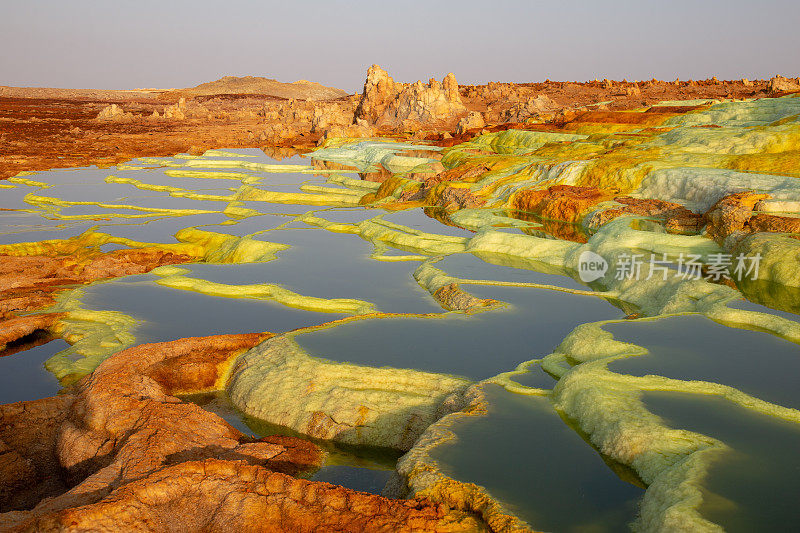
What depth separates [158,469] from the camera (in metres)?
5.86

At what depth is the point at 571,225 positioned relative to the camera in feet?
67.5

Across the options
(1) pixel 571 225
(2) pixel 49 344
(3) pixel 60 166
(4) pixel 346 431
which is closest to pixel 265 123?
(3) pixel 60 166

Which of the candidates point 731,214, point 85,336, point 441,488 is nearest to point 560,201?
point 731,214

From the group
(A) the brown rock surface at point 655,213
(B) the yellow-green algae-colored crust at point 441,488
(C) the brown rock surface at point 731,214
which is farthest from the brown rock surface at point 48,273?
(C) the brown rock surface at point 731,214

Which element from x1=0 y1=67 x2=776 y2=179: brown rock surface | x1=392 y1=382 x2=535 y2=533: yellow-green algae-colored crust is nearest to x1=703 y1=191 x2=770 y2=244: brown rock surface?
x1=392 y1=382 x2=535 y2=533: yellow-green algae-colored crust

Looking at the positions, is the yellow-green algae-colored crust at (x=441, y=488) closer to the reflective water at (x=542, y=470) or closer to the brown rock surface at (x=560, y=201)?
the reflective water at (x=542, y=470)

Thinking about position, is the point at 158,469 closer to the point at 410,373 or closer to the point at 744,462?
the point at 410,373

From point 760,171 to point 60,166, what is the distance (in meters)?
43.5

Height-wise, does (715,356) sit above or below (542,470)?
above

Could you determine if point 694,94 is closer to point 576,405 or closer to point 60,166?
point 60,166

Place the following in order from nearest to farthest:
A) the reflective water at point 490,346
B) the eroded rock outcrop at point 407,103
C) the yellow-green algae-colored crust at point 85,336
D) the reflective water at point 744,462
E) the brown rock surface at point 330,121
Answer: the reflective water at point 744,462
the reflective water at point 490,346
the yellow-green algae-colored crust at point 85,336
the brown rock surface at point 330,121
the eroded rock outcrop at point 407,103

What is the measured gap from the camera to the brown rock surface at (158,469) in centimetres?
508

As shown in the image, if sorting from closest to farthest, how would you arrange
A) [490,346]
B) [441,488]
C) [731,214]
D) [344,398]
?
1. [441,488]
2. [344,398]
3. [490,346]
4. [731,214]

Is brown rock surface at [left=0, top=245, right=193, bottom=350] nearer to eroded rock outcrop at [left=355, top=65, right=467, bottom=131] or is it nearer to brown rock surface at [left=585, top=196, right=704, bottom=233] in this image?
brown rock surface at [left=585, top=196, right=704, bottom=233]
